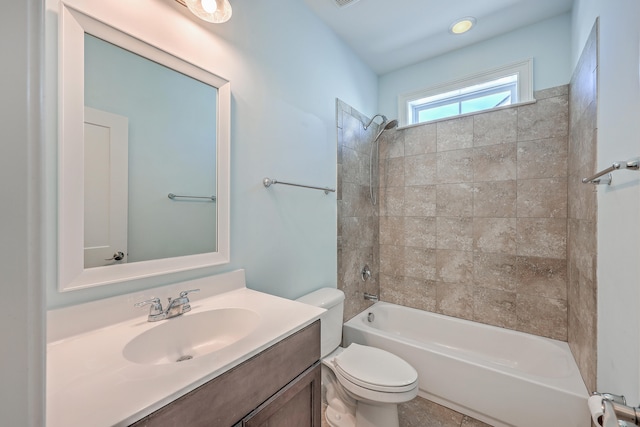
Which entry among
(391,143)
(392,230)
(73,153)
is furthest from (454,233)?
(73,153)

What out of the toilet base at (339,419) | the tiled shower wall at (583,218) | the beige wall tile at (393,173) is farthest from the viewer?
the beige wall tile at (393,173)

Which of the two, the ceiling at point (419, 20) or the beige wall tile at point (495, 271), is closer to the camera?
the ceiling at point (419, 20)

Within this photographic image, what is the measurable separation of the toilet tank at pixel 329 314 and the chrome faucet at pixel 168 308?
74 cm

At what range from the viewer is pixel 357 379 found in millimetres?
1400

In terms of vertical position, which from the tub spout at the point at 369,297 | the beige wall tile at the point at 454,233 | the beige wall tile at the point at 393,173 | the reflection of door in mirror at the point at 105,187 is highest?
the beige wall tile at the point at 393,173

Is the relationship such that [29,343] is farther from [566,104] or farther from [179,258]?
[566,104]

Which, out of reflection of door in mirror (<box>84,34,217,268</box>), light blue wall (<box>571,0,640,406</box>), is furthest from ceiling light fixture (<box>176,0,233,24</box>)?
light blue wall (<box>571,0,640,406</box>)

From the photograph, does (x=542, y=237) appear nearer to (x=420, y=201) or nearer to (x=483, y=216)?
(x=483, y=216)

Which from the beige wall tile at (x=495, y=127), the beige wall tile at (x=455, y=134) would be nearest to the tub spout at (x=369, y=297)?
the beige wall tile at (x=455, y=134)

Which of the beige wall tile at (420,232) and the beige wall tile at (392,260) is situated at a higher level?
the beige wall tile at (420,232)

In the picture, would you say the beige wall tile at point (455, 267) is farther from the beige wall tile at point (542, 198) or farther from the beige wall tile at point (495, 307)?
the beige wall tile at point (542, 198)

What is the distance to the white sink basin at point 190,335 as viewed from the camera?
0.89 m

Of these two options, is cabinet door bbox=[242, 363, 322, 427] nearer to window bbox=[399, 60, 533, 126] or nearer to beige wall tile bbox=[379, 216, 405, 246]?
beige wall tile bbox=[379, 216, 405, 246]

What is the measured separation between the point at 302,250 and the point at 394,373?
0.87 meters
